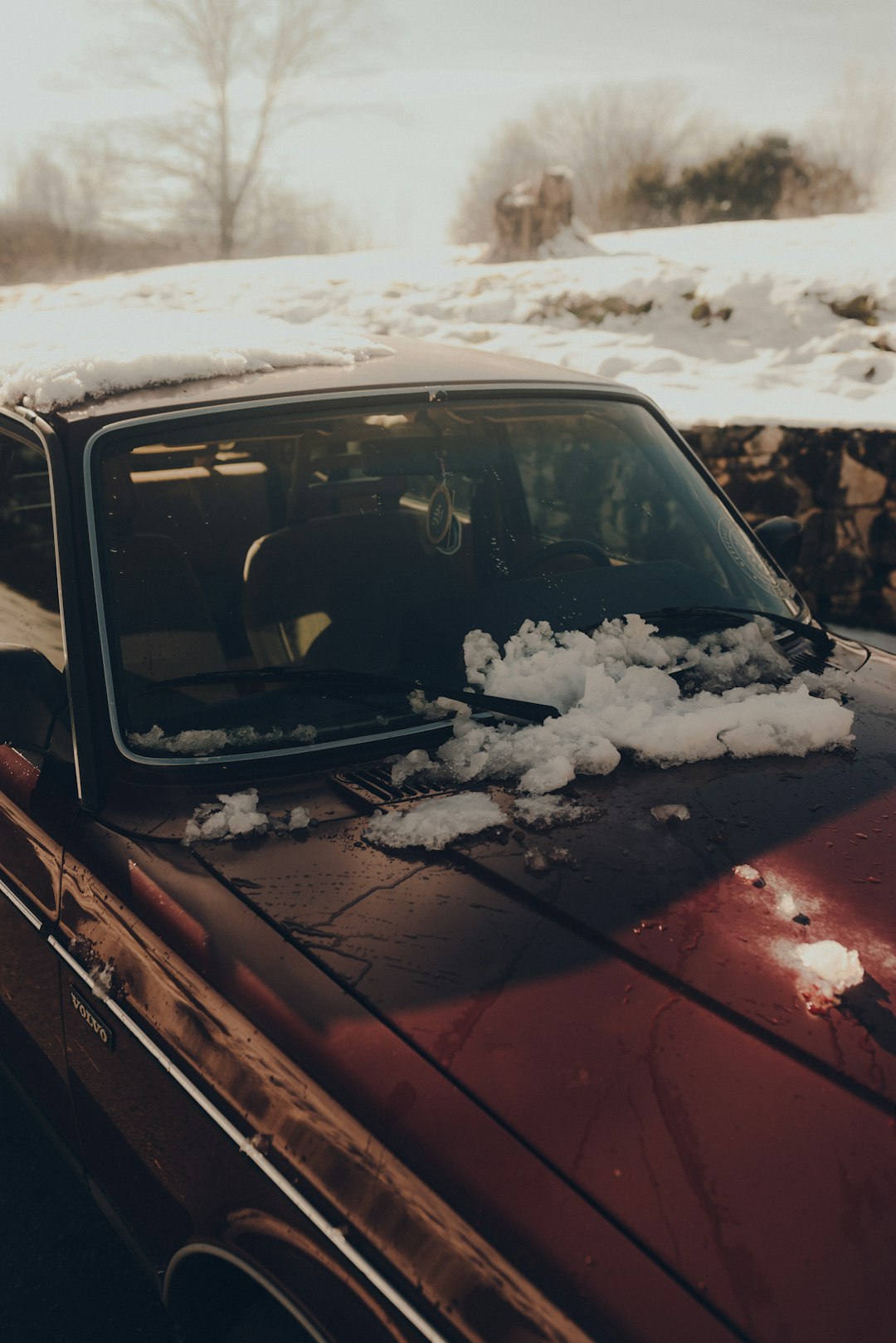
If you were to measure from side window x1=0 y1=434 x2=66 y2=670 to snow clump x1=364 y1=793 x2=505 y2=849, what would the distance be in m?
0.69

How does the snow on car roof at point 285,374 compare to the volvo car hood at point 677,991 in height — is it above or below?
above

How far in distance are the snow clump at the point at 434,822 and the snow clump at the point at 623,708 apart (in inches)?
3.2

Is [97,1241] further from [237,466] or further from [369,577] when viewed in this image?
[237,466]

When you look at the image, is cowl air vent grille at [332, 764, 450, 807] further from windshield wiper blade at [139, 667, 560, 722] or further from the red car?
windshield wiper blade at [139, 667, 560, 722]

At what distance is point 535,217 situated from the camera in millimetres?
Result: 13453

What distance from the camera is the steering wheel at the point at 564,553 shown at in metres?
2.26

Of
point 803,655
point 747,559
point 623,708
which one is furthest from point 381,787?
point 747,559

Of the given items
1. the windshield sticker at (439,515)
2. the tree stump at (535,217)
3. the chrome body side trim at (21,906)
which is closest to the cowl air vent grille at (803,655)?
the windshield sticker at (439,515)

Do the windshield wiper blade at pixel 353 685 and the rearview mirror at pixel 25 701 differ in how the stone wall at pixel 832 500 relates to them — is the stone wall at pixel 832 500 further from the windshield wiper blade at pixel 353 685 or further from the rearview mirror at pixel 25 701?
the rearview mirror at pixel 25 701

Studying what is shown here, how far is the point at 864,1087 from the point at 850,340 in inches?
302

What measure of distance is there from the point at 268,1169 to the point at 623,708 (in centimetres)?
94

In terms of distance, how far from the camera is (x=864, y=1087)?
1.08 metres

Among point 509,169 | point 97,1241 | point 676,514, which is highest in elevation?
point 509,169

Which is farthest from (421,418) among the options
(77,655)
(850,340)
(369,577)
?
(850,340)
